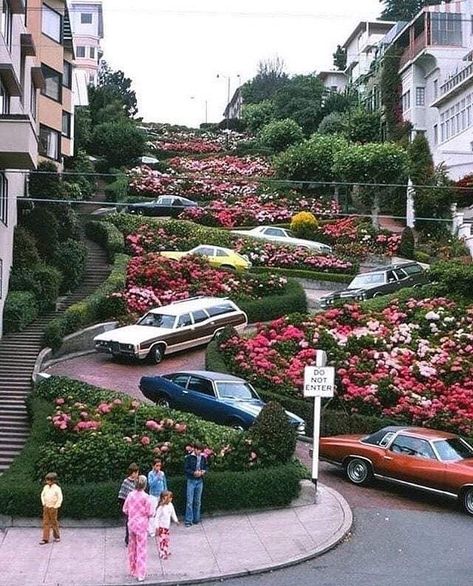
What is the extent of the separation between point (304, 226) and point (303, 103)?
1499 inches

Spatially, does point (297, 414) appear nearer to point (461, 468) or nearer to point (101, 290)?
point (461, 468)

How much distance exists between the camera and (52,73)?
40281 mm

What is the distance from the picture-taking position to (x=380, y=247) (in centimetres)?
4169

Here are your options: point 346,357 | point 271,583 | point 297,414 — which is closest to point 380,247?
point 346,357

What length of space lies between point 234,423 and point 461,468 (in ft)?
16.2

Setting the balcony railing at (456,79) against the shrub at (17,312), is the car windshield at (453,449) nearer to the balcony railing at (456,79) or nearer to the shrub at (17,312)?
the shrub at (17,312)

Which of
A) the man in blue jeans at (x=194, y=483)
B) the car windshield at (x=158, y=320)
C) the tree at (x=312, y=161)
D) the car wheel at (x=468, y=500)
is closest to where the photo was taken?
the man in blue jeans at (x=194, y=483)

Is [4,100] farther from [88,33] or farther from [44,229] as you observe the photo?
[88,33]

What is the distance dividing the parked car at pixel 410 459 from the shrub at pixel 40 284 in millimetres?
12677

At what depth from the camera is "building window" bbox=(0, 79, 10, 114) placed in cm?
2336

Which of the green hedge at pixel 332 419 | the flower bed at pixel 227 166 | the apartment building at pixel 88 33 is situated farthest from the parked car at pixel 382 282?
the apartment building at pixel 88 33

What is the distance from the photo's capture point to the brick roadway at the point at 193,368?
1527 cm

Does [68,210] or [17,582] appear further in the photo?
→ [68,210]

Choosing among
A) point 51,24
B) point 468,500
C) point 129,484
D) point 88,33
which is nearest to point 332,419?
point 468,500
